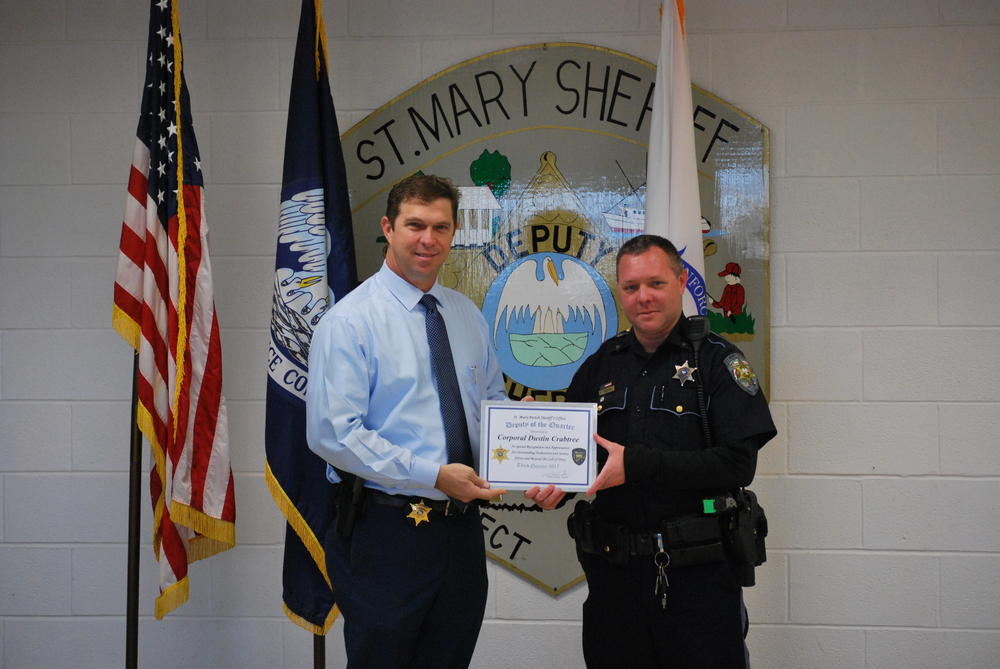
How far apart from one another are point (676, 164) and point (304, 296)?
3.90ft

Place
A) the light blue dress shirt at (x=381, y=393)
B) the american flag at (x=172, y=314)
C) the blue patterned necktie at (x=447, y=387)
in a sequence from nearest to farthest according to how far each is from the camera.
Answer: the light blue dress shirt at (x=381, y=393) → the blue patterned necktie at (x=447, y=387) → the american flag at (x=172, y=314)

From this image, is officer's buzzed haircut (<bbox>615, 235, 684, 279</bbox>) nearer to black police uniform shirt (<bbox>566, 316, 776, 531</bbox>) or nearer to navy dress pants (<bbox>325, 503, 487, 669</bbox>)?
black police uniform shirt (<bbox>566, 316, 776, 531</bbox>)

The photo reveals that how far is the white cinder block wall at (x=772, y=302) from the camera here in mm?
2674

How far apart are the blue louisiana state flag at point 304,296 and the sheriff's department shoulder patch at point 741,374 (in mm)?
1157

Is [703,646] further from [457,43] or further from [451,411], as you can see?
[457,43]

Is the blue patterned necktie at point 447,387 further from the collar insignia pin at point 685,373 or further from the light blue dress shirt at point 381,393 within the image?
the collar insignia pin at point 685,373

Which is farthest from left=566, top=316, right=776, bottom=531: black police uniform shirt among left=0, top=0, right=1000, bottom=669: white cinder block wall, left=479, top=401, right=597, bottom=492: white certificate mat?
left=0, top=0, right=1000, bottom=669: white cinder block wall

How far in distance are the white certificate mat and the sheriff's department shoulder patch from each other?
0.35 meters

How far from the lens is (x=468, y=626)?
6.21 ft

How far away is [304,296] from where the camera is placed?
2412 mm

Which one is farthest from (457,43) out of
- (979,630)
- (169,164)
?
(979,630)

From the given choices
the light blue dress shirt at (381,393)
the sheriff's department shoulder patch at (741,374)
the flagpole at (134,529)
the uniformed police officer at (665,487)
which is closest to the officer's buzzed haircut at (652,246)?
the uniformed police officer at (665,487)

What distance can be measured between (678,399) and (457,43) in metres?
1.52

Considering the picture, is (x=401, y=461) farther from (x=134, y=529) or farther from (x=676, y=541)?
(x=134, y=529)
